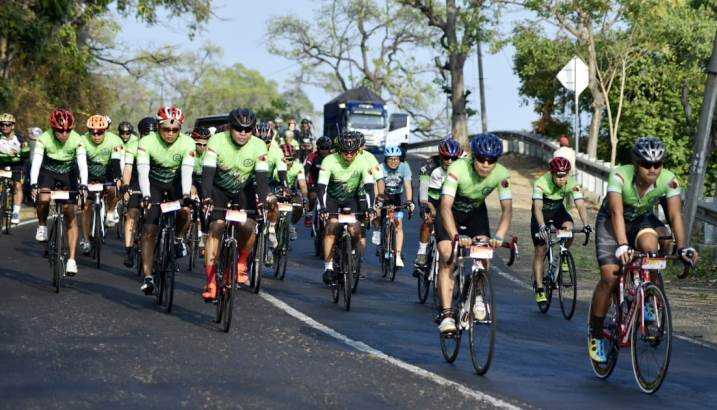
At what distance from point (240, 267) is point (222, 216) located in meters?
2.64

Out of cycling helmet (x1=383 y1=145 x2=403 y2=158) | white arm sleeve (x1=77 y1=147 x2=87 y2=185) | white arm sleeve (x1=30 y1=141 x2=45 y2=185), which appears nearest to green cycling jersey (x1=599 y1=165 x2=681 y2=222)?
white arm sleeve (x1=77 y1=147 x2=87 y2=185)

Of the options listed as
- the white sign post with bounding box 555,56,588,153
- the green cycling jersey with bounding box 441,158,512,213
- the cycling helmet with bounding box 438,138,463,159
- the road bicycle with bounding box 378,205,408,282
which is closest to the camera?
the green cycling jersey with bounding box 441,158,512,213

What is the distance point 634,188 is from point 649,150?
0.40 metres

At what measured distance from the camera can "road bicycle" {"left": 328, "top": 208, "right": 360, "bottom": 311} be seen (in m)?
14.8

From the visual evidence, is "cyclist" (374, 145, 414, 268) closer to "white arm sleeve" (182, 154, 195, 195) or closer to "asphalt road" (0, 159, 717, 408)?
"asphalt road" (0, 159, 717, 408)

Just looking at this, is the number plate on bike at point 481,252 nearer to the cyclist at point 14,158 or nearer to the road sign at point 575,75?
the cyclist at point 14,158

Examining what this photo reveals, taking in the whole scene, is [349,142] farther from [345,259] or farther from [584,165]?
[584,165]

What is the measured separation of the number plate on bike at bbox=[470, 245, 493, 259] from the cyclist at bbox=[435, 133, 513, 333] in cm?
14

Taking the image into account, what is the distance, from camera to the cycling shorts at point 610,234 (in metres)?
10.6

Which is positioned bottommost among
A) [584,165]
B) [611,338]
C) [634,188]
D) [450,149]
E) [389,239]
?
[611,338]

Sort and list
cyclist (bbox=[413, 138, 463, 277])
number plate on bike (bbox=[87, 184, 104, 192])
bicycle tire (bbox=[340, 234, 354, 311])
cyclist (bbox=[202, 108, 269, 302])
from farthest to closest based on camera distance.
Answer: number plate on bike (bbox=[87, 184, 104, 192]) < cyclist (bbox=[413, 138, 463, 277]) < bicycle tire (bbox=[340, 234, 354, 311]) < cyclist (bbox=[202, 108, 269, 302])

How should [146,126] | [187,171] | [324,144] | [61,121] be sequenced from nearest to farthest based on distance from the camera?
[187,171] → [61,121] → [146,126] → [324,144]

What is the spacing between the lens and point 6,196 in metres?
24.0

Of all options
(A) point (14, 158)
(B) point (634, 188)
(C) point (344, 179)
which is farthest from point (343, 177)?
(A) point (14, 158)
